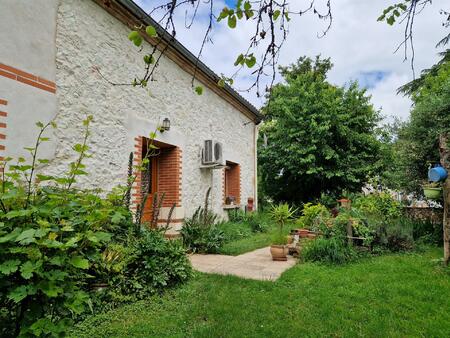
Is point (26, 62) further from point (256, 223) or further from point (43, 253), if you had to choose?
point (256, 223)

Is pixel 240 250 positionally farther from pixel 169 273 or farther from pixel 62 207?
pixel 62 207

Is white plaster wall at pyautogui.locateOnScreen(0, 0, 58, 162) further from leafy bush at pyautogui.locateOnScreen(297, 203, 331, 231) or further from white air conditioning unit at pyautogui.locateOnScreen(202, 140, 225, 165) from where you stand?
leafy bush at pyautogui.locateOnScreen(297, 203, 331, 231)

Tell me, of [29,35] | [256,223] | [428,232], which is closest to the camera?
[29,35]

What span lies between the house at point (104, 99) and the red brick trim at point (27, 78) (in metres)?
0.01

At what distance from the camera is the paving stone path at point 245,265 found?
182 inches

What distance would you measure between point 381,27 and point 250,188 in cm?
923

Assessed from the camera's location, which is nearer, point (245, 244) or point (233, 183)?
point (245, 244)

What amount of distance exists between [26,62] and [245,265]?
4.37 m

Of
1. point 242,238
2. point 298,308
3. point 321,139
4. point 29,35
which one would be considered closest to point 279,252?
point 298,308

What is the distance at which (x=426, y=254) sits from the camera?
18.6ft

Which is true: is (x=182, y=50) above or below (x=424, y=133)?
above

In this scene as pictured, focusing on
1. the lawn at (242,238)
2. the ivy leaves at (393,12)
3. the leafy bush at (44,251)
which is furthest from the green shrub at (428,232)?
the leafy bush at (44,251)

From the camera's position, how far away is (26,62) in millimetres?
3732

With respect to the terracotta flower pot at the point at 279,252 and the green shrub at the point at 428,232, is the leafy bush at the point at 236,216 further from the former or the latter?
the green shrub at the point at 428,232
